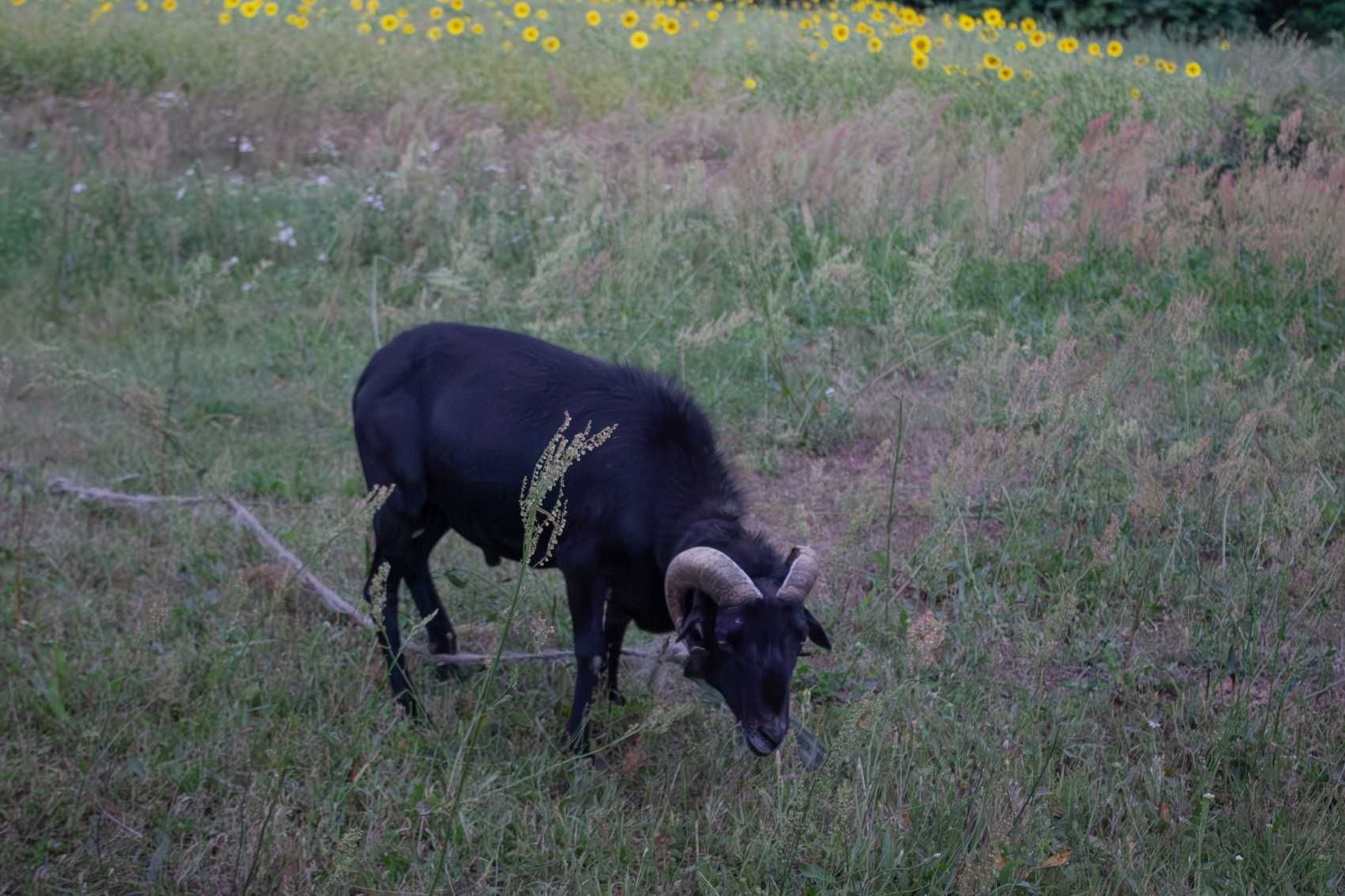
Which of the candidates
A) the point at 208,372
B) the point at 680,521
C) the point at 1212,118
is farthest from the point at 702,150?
the point at 680,521

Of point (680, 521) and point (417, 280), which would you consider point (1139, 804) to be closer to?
point (680, 521)

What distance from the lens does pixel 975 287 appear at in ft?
27.1

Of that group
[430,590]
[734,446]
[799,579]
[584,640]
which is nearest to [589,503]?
[584,640]

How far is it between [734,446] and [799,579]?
3.01m

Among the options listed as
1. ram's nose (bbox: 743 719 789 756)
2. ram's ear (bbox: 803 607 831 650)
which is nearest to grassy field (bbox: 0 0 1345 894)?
ram's nose (bbox: 743 719 789 756)

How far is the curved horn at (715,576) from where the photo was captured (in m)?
3.75

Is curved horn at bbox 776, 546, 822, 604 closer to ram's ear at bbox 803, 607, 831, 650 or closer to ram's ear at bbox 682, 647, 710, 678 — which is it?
ram's ear at bbox 803, 607, 831, 650

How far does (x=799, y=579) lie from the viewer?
3.85m

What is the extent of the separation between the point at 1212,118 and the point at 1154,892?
303 inches

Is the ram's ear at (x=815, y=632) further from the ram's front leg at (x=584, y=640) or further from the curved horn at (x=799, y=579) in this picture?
the ram's front leg at (x=584, y=640)

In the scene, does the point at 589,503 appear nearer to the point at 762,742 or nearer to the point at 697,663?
the point at 697,663

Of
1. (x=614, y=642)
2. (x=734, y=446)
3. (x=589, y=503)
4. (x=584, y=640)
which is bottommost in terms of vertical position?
(x=734, y=446)

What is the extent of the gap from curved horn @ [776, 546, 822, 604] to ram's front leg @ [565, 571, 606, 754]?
788mm

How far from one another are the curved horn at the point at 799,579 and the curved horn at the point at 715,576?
0.08 metres
